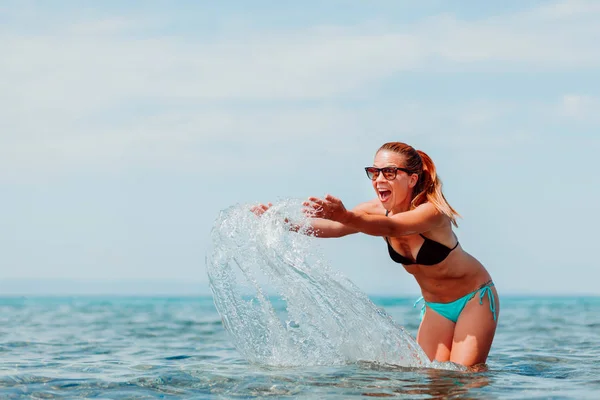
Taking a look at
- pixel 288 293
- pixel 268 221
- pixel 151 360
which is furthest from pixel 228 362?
pixel 268 221

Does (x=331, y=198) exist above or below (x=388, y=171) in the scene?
below

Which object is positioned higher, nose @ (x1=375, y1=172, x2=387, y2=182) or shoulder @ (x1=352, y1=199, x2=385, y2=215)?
nose @ (x1=375, y1=172, x2=387, y2=182)

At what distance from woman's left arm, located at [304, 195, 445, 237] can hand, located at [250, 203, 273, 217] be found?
848 millimetres

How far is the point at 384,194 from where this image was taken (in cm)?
656

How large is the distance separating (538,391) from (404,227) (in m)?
1.77

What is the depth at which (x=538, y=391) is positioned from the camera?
20.1 feet

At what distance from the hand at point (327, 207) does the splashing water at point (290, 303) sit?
978 mm

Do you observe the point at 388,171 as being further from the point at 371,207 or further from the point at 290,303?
the point at 290,303

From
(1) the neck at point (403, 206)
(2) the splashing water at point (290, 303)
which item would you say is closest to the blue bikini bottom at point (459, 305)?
(2) the splashing water at point (290, 303)

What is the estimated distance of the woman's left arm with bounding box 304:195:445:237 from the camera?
215 inches

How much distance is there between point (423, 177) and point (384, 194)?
0.39 metres

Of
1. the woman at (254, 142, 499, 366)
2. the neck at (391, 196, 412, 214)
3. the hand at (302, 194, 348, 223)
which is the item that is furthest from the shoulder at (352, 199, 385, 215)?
the hand at (302, 194, 348, 223)

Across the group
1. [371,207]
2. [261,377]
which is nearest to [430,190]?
[371,207]

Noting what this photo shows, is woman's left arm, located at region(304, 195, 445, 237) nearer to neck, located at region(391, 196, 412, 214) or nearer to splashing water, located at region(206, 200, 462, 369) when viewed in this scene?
neck, located at region(391, 196, 412, 214)
